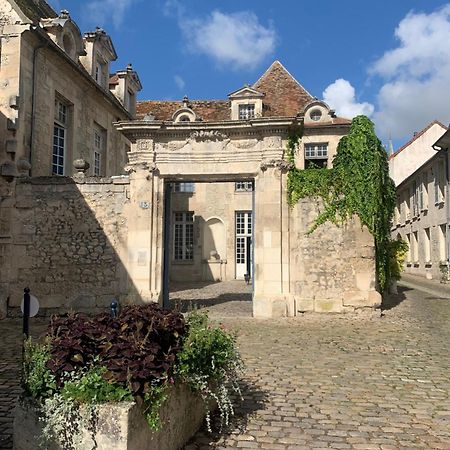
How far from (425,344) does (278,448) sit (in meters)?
4.93

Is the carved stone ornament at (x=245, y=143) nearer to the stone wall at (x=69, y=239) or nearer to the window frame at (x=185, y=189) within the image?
the stone wall at (x=69, y=239)

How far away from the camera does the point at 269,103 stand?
21.6 m

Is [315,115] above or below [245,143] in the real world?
above

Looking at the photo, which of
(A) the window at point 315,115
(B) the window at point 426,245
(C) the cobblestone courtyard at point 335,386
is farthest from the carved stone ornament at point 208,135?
(B) the window at point 426,245

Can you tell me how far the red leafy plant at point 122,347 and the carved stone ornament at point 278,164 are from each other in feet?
24.9

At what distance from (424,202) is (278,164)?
16.8 meters

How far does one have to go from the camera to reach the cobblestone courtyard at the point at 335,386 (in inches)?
151

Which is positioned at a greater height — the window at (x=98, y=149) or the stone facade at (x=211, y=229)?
the window at (x=98, y=149)

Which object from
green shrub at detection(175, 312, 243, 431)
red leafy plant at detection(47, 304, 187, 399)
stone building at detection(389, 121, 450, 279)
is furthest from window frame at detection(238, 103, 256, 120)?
red leafy plant at detection(47, 304, 187, 399)

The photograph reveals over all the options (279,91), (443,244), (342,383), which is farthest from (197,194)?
(342,383)

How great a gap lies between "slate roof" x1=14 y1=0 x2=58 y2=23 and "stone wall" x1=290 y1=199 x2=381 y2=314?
905cm

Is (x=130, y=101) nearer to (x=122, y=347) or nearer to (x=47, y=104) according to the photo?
(x=47, y=104)

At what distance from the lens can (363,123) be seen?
11039 millimetres

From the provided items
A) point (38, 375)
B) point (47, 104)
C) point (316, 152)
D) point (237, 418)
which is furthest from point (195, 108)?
point (38, 375)
